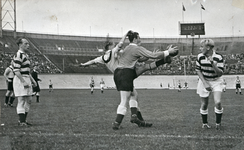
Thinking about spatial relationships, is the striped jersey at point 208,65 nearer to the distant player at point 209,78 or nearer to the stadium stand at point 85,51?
the distant player at point 209,78

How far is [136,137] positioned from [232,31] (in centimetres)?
5949

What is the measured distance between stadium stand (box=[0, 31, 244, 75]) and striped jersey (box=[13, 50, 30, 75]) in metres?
29.7

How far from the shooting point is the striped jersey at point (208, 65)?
18.5 feet

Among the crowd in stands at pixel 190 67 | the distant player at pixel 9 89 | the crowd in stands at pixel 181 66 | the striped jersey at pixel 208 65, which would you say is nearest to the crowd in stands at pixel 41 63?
the crowd in stands at pixel 181 66

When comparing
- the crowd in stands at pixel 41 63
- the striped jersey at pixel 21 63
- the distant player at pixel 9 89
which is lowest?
the distant player at pixel 9 89

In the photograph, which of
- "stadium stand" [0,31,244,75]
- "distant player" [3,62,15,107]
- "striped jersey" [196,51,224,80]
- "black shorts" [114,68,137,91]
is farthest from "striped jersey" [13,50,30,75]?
"stadium stand" [0,31,244,75]

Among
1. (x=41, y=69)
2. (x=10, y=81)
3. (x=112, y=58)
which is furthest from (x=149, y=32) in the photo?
(x=112, y=58)

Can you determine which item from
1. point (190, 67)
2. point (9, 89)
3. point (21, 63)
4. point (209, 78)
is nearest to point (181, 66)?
point (190, 67)

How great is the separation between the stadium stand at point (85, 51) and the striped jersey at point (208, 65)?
3116 centimetres

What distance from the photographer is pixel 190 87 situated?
4041 cm

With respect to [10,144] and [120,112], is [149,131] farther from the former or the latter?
[10,144]

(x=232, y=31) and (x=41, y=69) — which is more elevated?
(x=232, y=31)

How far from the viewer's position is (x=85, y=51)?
47.0 m

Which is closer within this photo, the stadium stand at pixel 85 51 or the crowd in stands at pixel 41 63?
the crowd in stands at pixel 41 63
